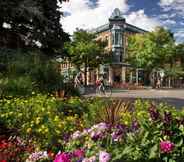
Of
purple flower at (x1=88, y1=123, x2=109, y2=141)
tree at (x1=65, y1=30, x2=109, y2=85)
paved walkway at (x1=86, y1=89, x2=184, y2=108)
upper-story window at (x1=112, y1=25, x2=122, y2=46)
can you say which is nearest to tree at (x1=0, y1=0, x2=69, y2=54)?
paved walkway at (x1=86, y1=89, x2=184, y2=108)

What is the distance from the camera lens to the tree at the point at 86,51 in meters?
69.0

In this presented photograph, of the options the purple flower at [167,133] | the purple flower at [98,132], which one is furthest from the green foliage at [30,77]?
the purple flower at [167,133]

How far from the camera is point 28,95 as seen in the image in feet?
44.6

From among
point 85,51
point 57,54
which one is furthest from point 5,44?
point 85,51

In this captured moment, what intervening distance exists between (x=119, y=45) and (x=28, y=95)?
76.9 m

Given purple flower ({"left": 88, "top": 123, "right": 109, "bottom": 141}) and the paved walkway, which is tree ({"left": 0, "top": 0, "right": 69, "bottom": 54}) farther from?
purple flower ({"left": 88, "top": 123, "right": 109, "bottom": 141})

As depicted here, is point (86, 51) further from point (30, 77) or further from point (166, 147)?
point (166, 147)

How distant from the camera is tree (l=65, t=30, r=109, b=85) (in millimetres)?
69000

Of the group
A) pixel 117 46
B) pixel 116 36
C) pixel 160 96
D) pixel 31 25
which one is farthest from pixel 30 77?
pixel 116 36

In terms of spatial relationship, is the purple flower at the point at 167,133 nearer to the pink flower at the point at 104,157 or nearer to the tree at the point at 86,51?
the pink flower at the point at 104,157

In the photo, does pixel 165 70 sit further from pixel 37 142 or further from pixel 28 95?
pixel 37 142

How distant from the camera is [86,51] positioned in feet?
226

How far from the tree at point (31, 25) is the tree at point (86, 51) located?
143ft

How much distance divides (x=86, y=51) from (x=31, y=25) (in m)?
46.3
